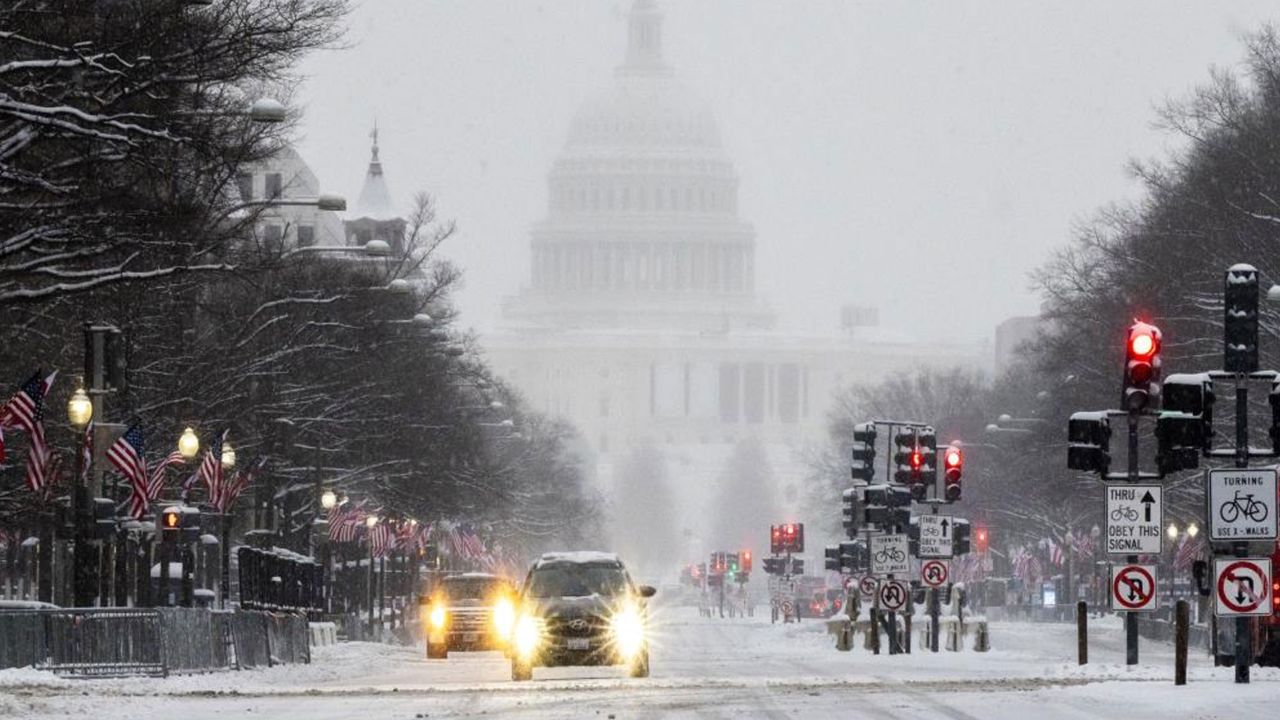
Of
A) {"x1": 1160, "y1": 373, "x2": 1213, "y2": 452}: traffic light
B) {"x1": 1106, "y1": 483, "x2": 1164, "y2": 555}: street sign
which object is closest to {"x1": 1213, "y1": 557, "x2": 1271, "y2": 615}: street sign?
Result: {"x1": 1160, "y1": 373, "x2": 1213, "y2": 452}: traffic light

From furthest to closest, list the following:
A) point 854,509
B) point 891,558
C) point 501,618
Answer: point 854,509, point 501,618, point 891,558

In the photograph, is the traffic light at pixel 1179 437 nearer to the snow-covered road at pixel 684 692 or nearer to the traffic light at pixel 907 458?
the snow-covered road at pixel 684 692

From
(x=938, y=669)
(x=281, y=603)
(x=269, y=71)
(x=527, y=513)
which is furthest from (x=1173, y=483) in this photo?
(x=527, y=513)

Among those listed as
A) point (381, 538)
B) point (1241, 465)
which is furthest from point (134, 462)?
point (381, 538)

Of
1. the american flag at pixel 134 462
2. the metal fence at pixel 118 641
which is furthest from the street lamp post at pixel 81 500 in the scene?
the metal fence at pixel 118 641

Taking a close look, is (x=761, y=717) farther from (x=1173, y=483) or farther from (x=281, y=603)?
(x=1173, y=483)

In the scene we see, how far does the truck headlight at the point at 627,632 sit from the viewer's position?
45.0 m

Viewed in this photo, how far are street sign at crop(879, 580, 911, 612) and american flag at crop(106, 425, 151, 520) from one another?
12313mm

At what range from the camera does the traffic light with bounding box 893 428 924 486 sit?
58312 mm

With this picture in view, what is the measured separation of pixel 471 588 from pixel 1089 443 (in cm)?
2503

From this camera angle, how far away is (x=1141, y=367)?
37625 millimetres

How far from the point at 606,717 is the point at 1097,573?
81535mm

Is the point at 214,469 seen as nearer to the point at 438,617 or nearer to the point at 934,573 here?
the point at 438,617

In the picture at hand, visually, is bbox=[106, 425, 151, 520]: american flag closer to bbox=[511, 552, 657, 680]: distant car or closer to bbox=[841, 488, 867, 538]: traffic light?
bbox=[511, 552, 657, 680]: distant car
